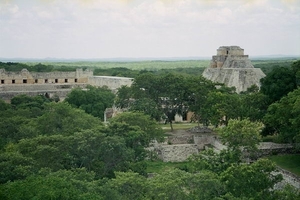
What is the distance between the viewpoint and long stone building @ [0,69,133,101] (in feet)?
162

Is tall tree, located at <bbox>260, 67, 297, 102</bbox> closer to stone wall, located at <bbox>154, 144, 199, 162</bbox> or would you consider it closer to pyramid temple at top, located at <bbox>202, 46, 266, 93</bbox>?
stone wall, located at <bbox>154, 144, 199, 162</bbox>

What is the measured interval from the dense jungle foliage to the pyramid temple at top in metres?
9.47

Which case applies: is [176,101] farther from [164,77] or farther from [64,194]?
[64,194]

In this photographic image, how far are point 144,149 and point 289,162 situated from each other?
8.11m

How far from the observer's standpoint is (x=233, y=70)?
45.2 metres

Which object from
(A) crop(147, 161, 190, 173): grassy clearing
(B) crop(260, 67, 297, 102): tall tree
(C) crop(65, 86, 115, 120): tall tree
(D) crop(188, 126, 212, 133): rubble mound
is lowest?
(A) crop(147, 161, 190, 173): grassy clearing

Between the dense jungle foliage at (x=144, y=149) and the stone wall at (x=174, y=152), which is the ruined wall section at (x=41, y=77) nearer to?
the dense jungle foliage at (x=144, y=149)

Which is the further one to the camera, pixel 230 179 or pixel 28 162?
pixel 28 162

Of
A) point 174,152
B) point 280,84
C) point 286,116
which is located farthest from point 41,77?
point 286,116

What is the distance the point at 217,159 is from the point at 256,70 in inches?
1121

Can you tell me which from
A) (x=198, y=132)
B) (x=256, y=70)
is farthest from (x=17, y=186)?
(x=256, y=70)

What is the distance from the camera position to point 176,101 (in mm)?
35312

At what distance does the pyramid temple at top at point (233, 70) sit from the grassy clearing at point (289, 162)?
17999mm

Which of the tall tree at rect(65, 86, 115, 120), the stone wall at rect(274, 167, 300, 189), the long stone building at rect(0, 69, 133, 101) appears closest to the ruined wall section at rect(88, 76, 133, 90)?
the long stone building at rect(0, 69, 133, 101)
